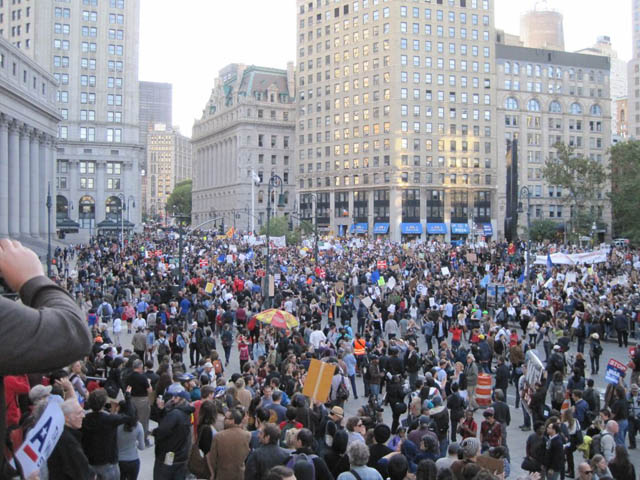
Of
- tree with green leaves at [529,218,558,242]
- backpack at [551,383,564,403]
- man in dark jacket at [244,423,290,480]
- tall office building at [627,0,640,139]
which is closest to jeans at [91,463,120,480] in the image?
man in dark jacket at [244,423,290,480]

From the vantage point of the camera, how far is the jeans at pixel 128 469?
8.80m

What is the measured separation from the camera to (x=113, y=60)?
314 feet

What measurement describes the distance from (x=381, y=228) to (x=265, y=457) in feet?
307

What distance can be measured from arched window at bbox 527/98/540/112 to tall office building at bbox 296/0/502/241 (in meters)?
7.21

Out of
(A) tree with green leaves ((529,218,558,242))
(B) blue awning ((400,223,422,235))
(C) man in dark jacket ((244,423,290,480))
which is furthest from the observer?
(B) blue awning ((400,223,422,235))

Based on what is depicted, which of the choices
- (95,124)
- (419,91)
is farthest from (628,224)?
(95,124)

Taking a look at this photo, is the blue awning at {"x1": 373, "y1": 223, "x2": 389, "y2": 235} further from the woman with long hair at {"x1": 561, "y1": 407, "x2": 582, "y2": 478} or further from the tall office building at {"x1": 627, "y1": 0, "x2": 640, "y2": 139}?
the woman with long hair at {"x1": 561, "y1": 407, "x2": 582, "y2": 478}

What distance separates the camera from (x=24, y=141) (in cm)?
6200

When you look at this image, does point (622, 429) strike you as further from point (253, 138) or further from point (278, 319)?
point (253, 138)

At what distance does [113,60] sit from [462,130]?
55.4 m

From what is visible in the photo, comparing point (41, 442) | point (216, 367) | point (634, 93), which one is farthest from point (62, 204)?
point (634, 93)

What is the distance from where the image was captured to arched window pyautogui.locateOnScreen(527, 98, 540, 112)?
105312 millimetres

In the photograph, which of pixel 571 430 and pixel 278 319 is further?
pixel 278 319

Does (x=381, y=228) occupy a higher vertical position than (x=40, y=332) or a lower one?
higher
